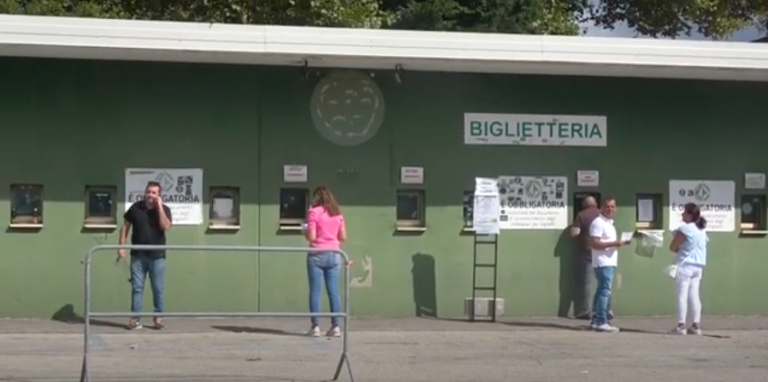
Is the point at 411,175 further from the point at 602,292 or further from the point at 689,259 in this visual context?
the point at 689,259

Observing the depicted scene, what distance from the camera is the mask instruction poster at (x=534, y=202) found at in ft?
51.2

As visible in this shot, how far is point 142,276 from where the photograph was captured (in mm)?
13672

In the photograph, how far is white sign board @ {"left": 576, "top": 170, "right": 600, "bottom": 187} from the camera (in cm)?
1577

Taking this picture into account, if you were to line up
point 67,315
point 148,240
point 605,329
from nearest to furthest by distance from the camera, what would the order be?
point 148,240
point 605,329
point 67,315

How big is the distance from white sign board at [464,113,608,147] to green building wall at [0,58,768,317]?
9 cm

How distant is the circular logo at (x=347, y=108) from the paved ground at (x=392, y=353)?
2345mm

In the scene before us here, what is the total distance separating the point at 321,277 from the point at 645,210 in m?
5.10

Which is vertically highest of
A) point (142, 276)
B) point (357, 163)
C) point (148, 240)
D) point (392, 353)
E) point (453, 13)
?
point (453, 13)

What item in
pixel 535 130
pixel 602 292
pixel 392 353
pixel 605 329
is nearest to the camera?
pixel 392 353

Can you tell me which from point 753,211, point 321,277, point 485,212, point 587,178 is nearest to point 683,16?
point 753,211

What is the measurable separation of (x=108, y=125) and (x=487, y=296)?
519 cm

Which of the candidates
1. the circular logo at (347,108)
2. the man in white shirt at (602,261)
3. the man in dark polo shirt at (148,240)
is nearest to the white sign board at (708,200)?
the man in white shirt at (602,261)

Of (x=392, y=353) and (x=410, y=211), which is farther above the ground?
(x=410, y=211)

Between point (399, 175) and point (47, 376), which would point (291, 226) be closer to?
point (399, 175)
